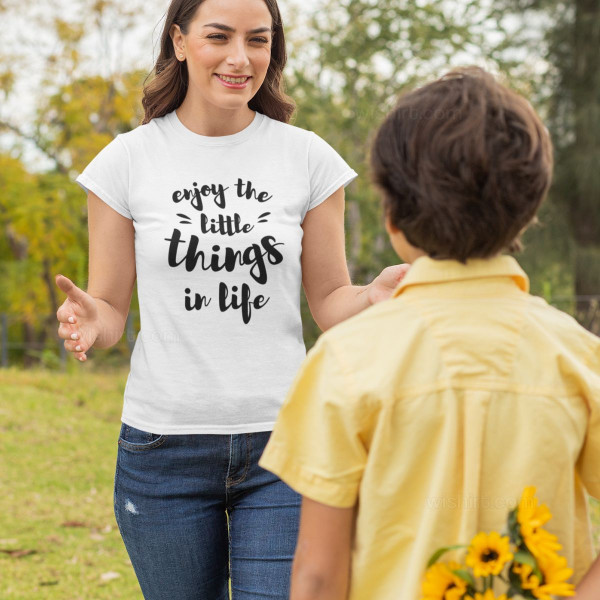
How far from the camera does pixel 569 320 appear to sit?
1.34m

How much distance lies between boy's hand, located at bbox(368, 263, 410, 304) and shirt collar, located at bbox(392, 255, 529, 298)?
0.53 metres

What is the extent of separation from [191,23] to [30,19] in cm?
1562

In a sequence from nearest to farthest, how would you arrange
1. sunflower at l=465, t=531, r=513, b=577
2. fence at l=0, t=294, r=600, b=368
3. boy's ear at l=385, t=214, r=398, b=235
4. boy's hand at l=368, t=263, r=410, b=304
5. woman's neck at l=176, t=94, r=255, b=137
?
sunflower at l=465, t=531, r=513, b=577 → boy's ear at l=385, t=214, r=398, b=235 → boy's hand at l=368, t=263, r=410, b=304 → woman's neck at l=176, t=94, r=255, b=137 → fence at l=0, t=294, r=600, b=368

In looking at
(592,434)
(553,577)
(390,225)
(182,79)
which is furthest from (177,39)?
(553,577)

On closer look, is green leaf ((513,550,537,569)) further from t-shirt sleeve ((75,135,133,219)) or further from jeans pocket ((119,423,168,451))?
t-shirt sleeve ((75,135,133,219))

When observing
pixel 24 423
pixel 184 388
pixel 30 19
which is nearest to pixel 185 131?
pixel 184 388

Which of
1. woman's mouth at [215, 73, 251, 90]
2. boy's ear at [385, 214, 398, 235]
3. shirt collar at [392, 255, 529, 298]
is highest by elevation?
woman's mouth at [215, 73, 251, 90]

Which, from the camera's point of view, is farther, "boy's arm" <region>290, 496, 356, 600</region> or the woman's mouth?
the woman's mouth

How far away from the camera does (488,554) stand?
1265mm

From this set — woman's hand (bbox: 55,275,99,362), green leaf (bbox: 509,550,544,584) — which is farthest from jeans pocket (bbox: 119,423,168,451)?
green leaf (bbox: 509,550,544,584)

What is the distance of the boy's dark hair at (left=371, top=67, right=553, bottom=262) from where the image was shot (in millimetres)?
1256

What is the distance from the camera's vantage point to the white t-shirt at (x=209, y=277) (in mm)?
2010

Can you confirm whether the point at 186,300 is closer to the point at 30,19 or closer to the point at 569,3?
the point at 569,3

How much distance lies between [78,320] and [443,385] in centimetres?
105
